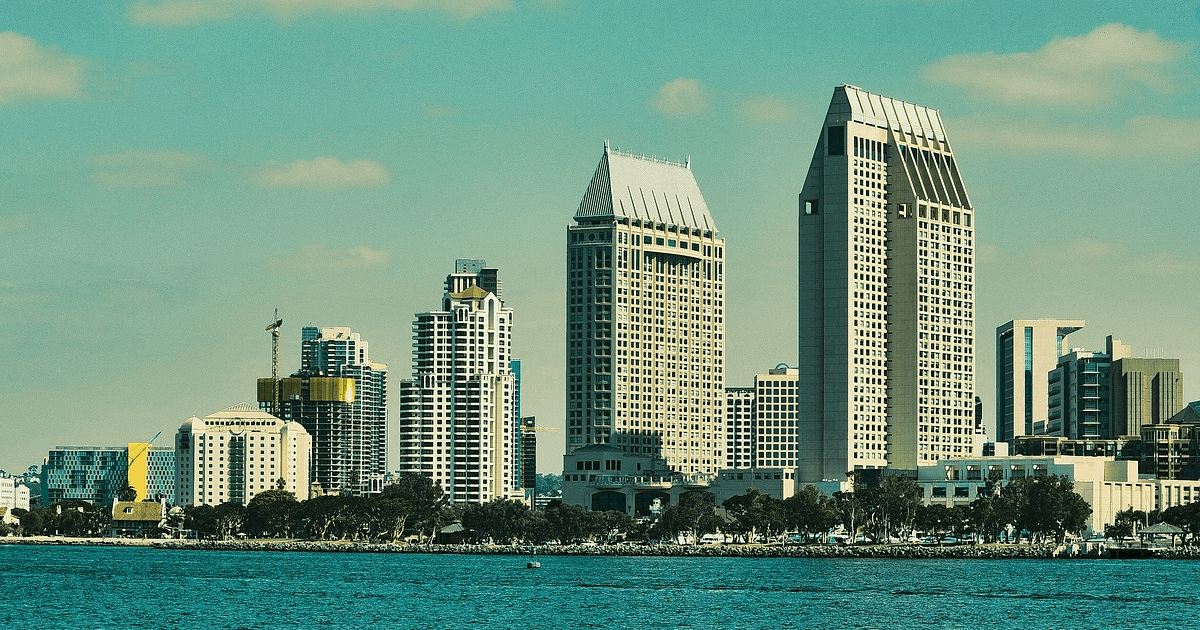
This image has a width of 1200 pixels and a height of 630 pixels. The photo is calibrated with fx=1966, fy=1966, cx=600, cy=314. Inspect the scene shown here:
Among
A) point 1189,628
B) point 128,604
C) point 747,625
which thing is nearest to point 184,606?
point 128,604

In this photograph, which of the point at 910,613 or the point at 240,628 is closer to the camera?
the point at 240,628

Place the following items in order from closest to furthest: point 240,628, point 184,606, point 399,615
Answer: point 240,628 → point 399,615 → point 184,606

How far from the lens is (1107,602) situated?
19250 centimetres

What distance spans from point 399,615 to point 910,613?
4562cm

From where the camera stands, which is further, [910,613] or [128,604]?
[128,604]

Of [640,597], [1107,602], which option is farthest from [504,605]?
[1107,602]

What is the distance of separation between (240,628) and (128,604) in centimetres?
3314

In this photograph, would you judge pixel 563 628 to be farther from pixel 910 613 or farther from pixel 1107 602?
pixel 1107 602

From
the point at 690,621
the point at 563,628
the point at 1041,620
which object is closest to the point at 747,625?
the point at 690,621

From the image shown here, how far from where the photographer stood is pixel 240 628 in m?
161

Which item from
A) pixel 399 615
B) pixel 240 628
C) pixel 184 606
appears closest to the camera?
pixel 240 628

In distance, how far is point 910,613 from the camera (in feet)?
578

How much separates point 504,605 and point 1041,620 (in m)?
50.7

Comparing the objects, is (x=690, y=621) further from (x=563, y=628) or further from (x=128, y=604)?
(x=128, y=604)
